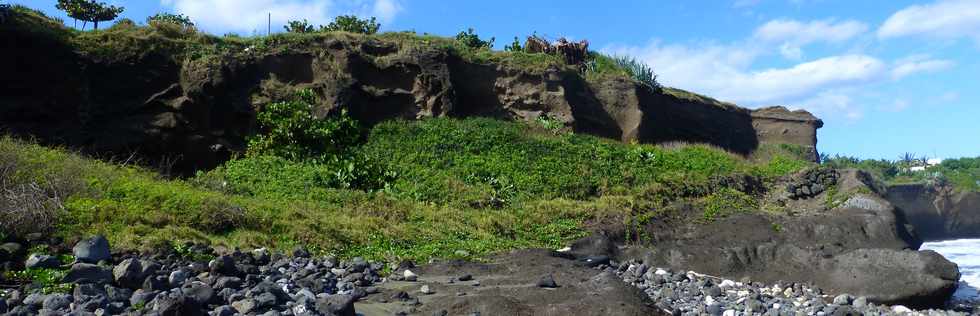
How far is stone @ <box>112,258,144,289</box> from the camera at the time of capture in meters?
7.25

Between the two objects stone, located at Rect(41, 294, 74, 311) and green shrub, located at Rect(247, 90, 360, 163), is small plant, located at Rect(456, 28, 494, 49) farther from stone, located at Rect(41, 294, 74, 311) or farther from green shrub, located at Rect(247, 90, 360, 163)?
stone, located at Rect(41, 294, 74, 311)

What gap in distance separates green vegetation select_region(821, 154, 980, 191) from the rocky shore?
35464mm

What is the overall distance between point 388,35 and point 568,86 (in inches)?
231

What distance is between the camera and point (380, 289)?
30.3 feet

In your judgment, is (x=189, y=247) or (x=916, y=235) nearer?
(x=189, y=247)

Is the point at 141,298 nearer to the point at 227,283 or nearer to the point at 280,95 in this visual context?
the point at 227,283

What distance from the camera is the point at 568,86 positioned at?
82.8 feet

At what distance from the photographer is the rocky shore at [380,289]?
684 centimetres

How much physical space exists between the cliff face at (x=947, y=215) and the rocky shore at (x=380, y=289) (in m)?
35.0

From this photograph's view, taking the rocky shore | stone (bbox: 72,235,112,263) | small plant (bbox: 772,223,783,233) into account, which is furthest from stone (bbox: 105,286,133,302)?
small plant (bbox: 772,223,783,233)

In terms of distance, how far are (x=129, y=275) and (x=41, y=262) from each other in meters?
1.05

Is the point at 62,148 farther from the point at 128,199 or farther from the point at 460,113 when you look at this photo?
the point at 460,113

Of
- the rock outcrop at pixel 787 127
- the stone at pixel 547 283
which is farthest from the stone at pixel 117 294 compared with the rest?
the rock outcrop at pixel 787 127

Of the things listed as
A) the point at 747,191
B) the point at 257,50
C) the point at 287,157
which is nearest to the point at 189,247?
the point at 287,157
